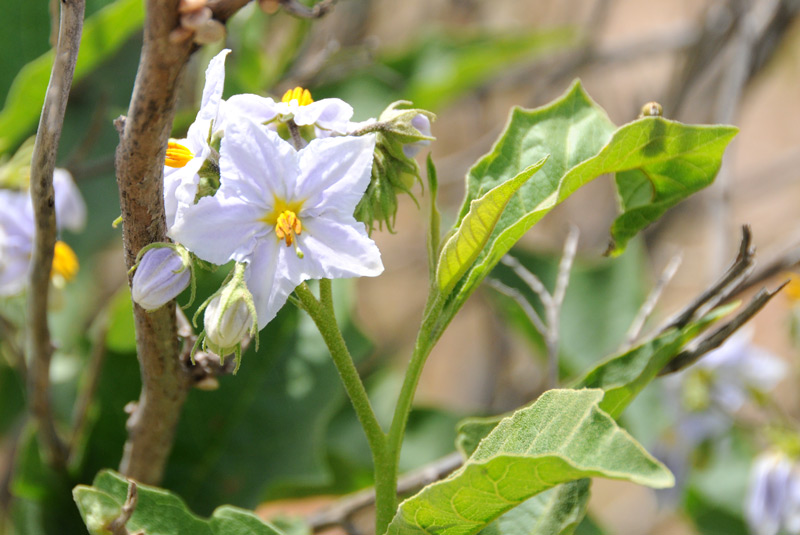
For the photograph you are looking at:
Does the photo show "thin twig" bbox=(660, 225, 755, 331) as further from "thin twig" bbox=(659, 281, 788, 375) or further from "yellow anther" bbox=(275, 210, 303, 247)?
"yellow anther" bbox=(275, 210, 303, 247)

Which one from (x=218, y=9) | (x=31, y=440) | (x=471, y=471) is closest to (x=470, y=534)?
(x=471, y=471)

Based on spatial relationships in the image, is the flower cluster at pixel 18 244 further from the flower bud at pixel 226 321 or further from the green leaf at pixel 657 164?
the green leaf at pixel 657 164

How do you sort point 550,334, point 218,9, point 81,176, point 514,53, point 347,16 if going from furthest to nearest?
point 347,16
point 514,53
point 81,176
point 550,334
point 218,9

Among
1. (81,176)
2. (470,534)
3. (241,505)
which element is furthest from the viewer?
(81,176)

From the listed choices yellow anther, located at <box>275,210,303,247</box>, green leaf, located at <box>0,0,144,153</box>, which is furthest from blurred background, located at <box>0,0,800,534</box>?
yellow anther, located at <box>275,210,303,247</box>

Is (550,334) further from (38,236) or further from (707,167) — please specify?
(38,236)

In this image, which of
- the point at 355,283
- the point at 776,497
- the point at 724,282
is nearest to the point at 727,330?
the point at 724,282
